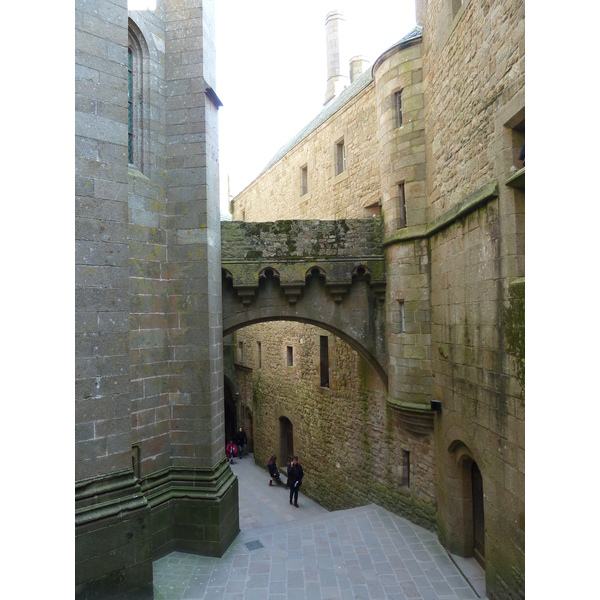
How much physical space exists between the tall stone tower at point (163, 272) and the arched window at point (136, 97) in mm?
16

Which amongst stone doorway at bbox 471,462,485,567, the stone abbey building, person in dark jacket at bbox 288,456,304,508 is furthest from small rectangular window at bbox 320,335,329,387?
stone doorway at bbox 471,462,485,567

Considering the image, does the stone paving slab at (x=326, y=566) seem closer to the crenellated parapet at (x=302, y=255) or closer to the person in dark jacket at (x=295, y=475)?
the person in dark jacket at (x=295, y=475)

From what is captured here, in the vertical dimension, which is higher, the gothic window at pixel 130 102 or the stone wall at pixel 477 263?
the gothic window at pixel 130 102

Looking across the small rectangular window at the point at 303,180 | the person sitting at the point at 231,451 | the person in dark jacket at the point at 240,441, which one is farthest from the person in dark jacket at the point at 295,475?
the small rectangular window at the point at 303,180

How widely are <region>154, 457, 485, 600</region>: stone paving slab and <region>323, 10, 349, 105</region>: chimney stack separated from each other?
52.4 feet

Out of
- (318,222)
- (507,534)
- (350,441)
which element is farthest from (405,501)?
(318,222)

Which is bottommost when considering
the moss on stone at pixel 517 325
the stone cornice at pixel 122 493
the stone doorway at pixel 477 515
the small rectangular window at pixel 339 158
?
the stone doorway at pixel 477 515

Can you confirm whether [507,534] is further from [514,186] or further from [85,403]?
[85,403]

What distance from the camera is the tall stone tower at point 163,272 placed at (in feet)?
18.1

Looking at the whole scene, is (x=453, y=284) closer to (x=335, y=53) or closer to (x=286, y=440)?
(x=286, y=440)

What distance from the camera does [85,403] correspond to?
5230 millimetres

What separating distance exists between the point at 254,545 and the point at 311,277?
4.85 m

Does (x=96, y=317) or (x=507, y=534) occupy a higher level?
(x=96, y=317)

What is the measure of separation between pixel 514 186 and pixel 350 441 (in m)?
7.83
